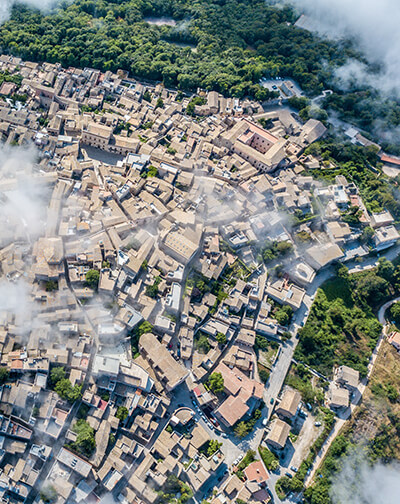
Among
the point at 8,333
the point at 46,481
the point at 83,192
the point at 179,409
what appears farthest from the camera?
the point at 83,192

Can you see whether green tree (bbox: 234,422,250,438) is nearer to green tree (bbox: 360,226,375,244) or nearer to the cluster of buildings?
the cluster of buildings

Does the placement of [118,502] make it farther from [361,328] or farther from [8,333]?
[361,328]

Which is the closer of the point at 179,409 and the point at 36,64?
the point at 179,409

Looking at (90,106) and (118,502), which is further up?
(90,106)

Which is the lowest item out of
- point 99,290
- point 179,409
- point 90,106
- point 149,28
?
point 179,409

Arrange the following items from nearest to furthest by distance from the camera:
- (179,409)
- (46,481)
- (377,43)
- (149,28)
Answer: (46,481), (179,409), (149,28), (377,43)

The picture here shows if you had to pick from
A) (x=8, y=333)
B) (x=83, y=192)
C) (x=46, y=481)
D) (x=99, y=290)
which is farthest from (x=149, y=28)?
(x=46, y=481)

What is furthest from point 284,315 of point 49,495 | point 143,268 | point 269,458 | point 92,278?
point 49,495

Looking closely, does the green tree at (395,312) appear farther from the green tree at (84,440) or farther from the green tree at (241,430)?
the green tree at (84,440)
